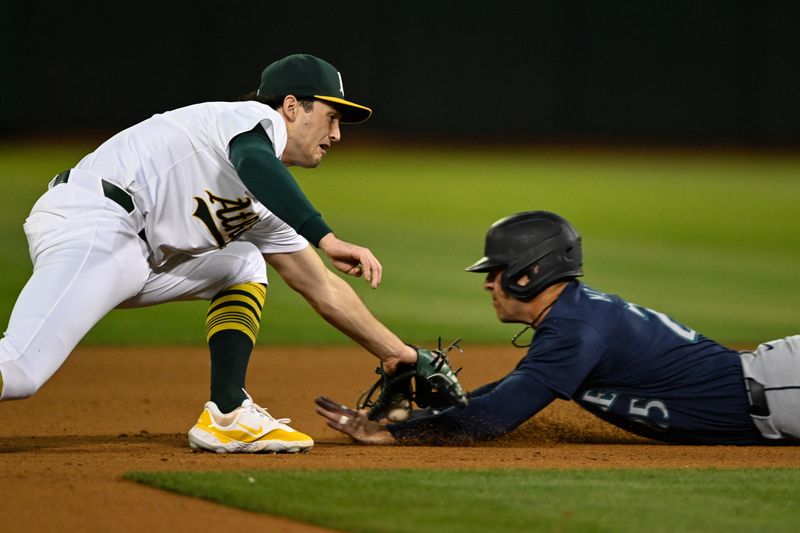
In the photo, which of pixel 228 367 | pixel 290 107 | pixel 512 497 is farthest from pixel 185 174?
pixel 512 497

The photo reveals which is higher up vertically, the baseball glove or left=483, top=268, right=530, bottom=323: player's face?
left=483, top=268, right=530, bottom=323: player's face

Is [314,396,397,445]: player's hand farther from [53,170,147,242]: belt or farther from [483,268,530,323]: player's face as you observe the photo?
[53,170,147,242]: belt

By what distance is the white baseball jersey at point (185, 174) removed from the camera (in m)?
4.30

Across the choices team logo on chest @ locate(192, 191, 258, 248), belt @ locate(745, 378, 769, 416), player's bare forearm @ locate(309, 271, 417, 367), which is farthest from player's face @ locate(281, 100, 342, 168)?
belt @ locate(745, 378, 769, 416)

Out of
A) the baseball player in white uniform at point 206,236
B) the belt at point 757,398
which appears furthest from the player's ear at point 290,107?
the belt at point 757,398

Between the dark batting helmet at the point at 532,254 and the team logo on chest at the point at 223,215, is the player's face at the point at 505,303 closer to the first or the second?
the dark batting helmet at the point at 532,254

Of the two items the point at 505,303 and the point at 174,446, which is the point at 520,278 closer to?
the point at 505,303

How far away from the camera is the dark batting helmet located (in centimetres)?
438

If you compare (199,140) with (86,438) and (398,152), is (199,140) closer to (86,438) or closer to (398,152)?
(86,438)

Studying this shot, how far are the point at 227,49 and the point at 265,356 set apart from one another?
533 inches

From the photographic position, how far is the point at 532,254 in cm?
437

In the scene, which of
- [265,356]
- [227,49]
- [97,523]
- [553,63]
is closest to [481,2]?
[553,63]

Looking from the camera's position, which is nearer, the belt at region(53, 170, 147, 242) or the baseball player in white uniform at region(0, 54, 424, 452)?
the baseball player in white uniform at region(0, 54, 424, 452)

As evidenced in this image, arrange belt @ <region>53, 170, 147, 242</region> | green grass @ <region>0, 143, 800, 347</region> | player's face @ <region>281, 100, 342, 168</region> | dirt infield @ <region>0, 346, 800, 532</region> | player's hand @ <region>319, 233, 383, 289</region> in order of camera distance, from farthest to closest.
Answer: green grass @ <region>0, 143, 800, 347</region> → player's face @ <region>281, 100, 342, 168</region> → belt @ <region>53, 170, 147, 242</region> → player's hand @ <region>319, 233, 383, 289</region> → dirt infield @ <region>0, 346, 800, 532</region>
